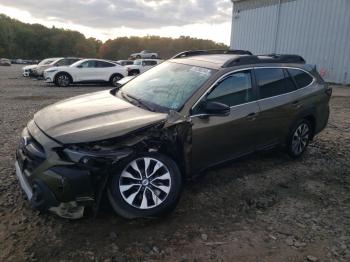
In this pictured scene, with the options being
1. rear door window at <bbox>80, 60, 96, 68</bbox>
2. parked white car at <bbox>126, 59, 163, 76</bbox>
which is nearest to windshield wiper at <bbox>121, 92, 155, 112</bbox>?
rear door window at <bbox>80, 60, 96, 68</bbox>

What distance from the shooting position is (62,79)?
17.0 meters

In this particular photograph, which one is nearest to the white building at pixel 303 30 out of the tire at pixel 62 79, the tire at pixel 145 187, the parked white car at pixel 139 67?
the parked white car at pixel 139 67

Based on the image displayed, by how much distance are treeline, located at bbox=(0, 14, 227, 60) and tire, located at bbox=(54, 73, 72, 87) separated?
76.9 m

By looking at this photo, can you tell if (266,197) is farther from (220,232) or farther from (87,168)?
(87,168)

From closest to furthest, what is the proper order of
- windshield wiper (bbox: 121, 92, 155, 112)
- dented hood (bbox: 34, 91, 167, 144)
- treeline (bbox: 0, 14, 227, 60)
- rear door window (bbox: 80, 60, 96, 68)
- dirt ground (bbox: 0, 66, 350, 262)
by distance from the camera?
1. dirt ground (bbox: 0, 66, 350, 262)
2. dented hood (bbox: 34, 91, 167, 144)
3. windshield wiper (bbox: 121, 92, 155, 112)
4. rear door window (bbox: 80, 60, 96, 68)
5. treeline (bbox: 0, 14, 227, 60)

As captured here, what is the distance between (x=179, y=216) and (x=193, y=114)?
3.63 feet

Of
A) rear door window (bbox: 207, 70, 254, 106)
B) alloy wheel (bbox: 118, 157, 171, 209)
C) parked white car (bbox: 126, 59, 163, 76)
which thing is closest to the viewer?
alloy wheel (bbox: 118, 157, 171, 209)

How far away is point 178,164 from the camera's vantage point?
374 cm

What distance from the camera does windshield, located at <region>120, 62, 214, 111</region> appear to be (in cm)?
398

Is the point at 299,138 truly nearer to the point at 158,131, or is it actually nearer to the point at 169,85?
the point at 169,85

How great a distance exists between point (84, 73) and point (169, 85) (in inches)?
549

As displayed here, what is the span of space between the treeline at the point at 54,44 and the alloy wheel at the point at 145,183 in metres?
90.3

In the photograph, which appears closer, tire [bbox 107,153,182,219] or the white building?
Answer: tire [bbox 107,153,182,219]

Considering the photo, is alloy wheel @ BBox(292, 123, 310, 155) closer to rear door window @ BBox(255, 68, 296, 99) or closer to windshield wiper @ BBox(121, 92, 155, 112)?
rear door window @ BBox(255, 68, 296, 99)
